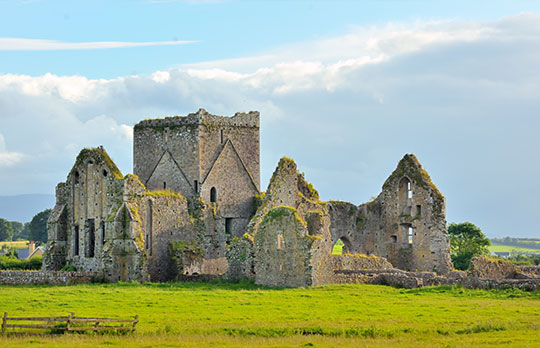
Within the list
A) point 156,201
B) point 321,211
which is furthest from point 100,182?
point 321,211

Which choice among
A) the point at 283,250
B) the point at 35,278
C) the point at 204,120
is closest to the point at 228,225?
the point at 204,120

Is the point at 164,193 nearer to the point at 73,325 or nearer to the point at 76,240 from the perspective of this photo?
the point at 76,240

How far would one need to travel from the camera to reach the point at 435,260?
188 feet

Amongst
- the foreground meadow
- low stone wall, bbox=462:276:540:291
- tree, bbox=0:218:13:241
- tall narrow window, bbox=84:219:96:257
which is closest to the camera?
the foreground meadow

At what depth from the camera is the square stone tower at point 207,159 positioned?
188 feet

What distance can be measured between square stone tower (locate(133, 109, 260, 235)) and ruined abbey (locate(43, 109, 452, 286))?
0.07 metres

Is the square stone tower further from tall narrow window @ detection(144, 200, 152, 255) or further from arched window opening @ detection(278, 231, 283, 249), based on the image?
arched window opening @ detection(278, 231, 283, 249)

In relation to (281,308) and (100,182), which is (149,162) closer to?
(100,182)

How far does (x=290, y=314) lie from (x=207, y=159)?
2343cm

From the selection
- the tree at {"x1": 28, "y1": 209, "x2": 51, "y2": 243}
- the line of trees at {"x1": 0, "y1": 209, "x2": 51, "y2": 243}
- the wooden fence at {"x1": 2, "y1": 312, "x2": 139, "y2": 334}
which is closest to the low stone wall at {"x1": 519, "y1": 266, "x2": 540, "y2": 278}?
the wooden fence at {"x1": 2, "y1": 312, "x2": 139, "y2": 334}

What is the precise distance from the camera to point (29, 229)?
14438 centimetres

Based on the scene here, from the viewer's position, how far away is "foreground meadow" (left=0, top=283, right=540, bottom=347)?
30188mm

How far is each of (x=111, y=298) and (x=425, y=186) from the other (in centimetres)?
2451

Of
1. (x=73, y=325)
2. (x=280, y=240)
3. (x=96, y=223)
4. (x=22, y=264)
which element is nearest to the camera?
(x=73, y=325)
